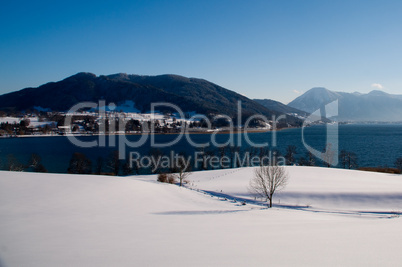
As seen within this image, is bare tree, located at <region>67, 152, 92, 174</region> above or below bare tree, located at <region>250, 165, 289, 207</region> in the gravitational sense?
below

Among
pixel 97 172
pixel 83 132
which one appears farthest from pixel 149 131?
pixel 97 172

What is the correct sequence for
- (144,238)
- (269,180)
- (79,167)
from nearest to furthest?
1. (144,238)
2. (269,180)
3. (79,167)

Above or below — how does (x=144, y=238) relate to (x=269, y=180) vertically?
above

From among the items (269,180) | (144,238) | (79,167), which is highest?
(144,238)

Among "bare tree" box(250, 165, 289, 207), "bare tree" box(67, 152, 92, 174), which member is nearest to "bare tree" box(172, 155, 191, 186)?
"bare tree" box(250, 165, 289, 207)

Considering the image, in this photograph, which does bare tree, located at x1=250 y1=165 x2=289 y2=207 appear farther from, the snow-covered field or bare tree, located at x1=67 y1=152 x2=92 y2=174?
bare tree, located at x1=67 y1=152 x2=92 y2=174

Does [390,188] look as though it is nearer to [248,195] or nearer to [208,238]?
[248,195]

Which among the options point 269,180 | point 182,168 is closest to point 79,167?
point 182,168

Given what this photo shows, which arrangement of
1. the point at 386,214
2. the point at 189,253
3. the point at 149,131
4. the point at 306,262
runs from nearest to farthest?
the point at 306,262, the point at 189,253, the point at 386,214, the point at 149,131

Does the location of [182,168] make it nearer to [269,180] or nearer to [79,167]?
[269,180]

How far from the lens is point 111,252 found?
533 cm

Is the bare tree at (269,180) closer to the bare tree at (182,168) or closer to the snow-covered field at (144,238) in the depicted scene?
the bare tree at (182,168)

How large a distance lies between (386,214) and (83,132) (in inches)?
6504

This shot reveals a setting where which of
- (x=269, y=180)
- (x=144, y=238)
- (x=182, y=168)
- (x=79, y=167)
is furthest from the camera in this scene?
(x=79, y=167)
